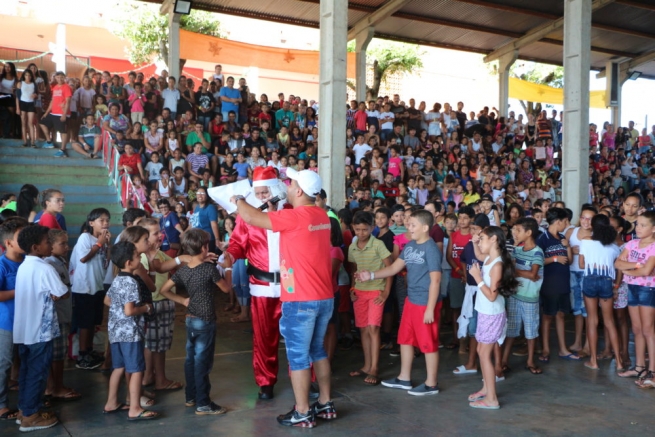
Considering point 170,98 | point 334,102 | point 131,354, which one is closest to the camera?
point 131,354

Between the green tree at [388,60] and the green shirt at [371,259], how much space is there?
2005 cm

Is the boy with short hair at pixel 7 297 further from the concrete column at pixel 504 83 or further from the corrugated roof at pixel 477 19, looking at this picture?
the concrete column at pixel 504 83

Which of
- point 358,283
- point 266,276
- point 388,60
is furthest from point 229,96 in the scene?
point 388,60

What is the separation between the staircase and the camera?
37.9 feet

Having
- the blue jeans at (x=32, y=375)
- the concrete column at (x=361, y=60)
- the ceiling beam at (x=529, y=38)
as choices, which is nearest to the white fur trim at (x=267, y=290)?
the blue jeans at (x=32, y=375)

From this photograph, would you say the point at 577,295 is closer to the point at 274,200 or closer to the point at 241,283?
the point at 274,200

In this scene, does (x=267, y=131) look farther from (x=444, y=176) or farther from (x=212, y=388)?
(x=212, y=388)

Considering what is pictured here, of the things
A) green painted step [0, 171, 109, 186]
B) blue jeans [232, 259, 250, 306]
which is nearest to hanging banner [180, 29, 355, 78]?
green painted step [0, 171, 109, 186]

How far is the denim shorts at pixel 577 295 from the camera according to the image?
698 cm

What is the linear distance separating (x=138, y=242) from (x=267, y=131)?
32.6 feet

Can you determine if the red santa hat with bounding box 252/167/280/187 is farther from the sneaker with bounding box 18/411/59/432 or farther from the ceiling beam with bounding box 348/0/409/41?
the ceiling beam with bounding box 348/0/409/41

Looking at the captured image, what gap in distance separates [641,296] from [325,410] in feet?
10.5

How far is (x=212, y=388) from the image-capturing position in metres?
5.61

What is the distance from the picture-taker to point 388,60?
84.7 ft
